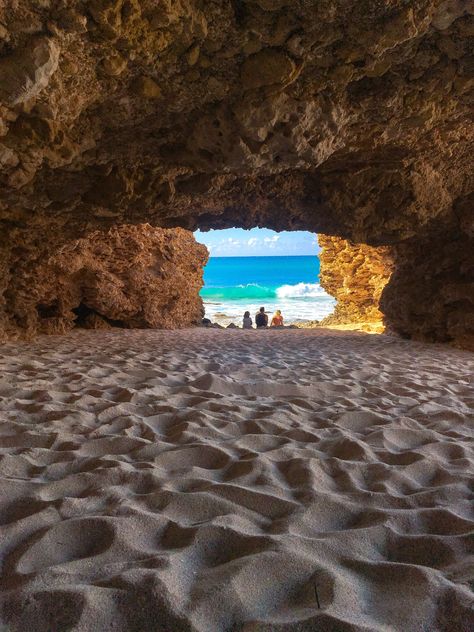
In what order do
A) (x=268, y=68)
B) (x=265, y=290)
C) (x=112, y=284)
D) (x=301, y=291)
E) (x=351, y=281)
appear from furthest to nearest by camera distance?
1. (x=265, y=290)
2. (x=301, y=291)
3. (x=351, y=281)
4. (x=112, y=284)
5. (x=268, y=68)

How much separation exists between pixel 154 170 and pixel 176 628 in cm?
524

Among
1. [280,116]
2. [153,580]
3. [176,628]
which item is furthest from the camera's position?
[280,116]

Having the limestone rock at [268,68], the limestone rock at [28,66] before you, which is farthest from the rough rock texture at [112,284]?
the limestone rock at [268,68]

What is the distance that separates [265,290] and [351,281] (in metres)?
34.6

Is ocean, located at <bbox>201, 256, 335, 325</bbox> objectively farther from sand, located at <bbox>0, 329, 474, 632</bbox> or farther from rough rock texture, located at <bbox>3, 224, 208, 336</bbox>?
sand, located at <bbox>0, 329, 474, 632</bbox>

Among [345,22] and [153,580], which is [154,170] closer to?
[345,22]

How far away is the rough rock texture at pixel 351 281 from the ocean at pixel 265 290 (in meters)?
10.9

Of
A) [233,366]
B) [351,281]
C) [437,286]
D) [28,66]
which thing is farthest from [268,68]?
[351,281]

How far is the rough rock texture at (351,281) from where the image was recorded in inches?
691

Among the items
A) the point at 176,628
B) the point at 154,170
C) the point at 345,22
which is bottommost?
the point at 176,628

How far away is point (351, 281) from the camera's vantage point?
1838 centimetres

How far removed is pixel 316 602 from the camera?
1208mm

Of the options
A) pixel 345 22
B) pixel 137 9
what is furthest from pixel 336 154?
pixel 137 9

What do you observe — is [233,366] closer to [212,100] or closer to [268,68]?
[212,100]
